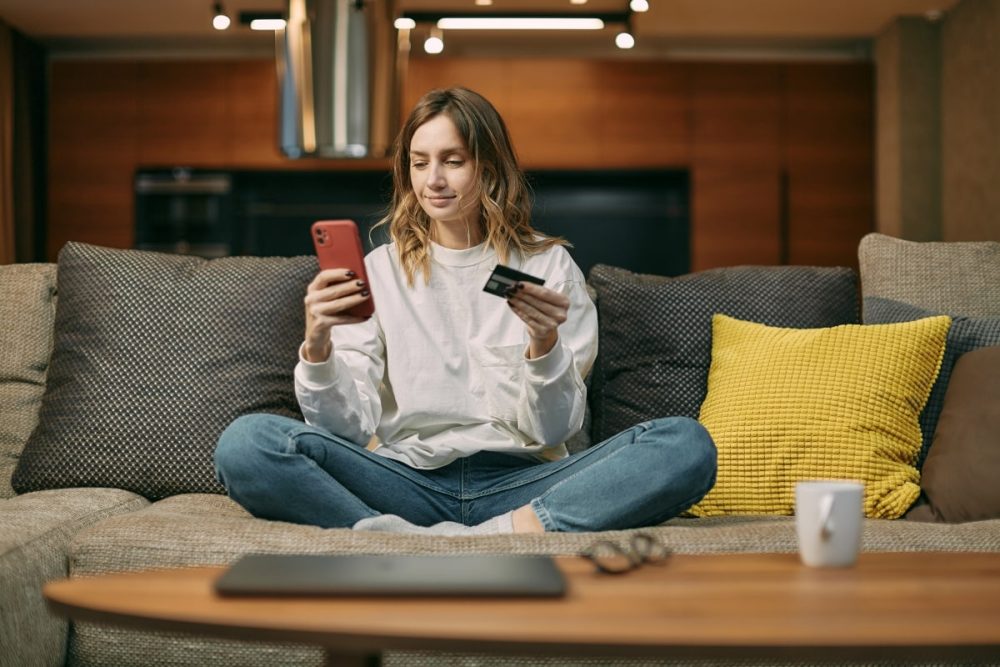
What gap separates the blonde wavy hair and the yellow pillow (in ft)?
1.47

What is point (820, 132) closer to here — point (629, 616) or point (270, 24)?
point (270, 24)

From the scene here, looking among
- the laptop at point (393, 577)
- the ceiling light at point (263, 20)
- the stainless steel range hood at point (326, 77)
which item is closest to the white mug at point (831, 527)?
the laptop at point (393, 577)

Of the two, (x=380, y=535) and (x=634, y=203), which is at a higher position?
(x=634, y=203)

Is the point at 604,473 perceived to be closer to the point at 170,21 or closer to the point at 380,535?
the point at 380,535

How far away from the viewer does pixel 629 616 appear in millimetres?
818

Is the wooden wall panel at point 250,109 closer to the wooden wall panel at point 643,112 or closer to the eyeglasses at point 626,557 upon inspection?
the wooden wall panel at point 643,112

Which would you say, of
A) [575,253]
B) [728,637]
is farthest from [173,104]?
[728,637]

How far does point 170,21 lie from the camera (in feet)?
18.7

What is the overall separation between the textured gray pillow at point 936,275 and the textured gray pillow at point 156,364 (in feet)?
3.76

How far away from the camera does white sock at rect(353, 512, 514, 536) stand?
4.98 ft

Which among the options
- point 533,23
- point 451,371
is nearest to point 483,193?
point 451,371

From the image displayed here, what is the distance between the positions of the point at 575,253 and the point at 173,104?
2.37 m

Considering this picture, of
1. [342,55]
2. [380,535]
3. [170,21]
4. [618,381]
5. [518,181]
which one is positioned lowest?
[380,535]

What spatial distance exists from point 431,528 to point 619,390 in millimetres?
629
